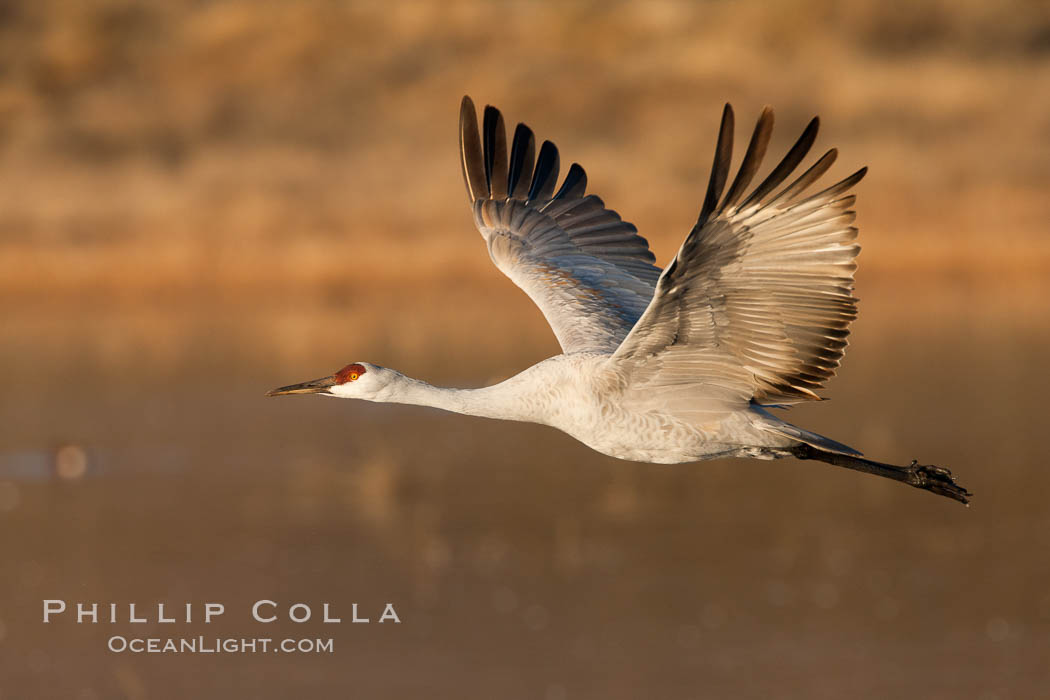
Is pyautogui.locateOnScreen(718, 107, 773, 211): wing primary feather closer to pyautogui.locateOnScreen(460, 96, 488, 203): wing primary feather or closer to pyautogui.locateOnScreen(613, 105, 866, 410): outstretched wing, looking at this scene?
pyautogui.locateOnScreen(613, 105, 866, 410): outstretched wing

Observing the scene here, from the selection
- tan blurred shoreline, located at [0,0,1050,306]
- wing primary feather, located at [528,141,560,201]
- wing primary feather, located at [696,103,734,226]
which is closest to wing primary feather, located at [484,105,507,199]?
wing primary feather, located at [528,141,560,201]

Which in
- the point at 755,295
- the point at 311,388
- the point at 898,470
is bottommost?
the point at 898,470

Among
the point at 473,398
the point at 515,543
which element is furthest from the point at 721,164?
the point at 515,543

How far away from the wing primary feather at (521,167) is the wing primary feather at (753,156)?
12.6 ft

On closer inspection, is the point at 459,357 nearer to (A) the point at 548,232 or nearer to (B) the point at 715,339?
(A) the point at 548,232

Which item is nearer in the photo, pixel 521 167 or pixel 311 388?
pixel 311 388

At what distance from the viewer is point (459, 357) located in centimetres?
2569

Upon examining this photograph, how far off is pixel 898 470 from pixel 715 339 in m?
1.48

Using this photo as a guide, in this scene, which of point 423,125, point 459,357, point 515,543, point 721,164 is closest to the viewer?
point 721,164

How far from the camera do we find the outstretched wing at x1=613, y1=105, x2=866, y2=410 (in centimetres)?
798

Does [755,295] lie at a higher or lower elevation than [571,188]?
lower

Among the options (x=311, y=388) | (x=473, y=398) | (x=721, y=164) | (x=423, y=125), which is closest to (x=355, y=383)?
(x=311, y=388)

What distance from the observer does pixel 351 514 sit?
1877 cm

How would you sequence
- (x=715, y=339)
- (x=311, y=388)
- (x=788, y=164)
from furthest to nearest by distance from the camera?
(x=311, y=388) < (x=715, y=339) < (x=788, y=164)
